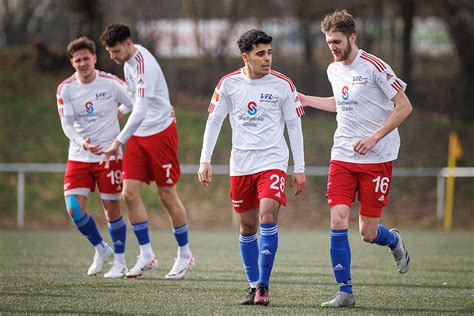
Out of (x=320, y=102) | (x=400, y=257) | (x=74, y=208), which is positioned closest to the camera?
(x=320, y=102)

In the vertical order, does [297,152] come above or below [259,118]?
below

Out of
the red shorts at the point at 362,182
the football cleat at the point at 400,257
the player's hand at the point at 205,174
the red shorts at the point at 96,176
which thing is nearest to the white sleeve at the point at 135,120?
the red shorts at the point at 96,176

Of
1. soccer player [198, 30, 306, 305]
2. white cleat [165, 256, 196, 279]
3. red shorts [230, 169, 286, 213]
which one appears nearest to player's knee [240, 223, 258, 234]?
soccer player [198, 30, 306, 305]

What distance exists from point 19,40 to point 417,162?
1570 cm

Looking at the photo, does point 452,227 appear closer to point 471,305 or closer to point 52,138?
point 52,138

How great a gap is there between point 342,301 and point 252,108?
1.69 m

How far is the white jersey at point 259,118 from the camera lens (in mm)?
7238

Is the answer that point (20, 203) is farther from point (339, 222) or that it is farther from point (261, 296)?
point (339, 222)

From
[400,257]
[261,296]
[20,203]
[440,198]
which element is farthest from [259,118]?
[440,198]

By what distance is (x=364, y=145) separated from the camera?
7.09m

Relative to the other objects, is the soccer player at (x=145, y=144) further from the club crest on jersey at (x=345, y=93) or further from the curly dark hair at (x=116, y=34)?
the club crest on jersey at (x=345, y=93)

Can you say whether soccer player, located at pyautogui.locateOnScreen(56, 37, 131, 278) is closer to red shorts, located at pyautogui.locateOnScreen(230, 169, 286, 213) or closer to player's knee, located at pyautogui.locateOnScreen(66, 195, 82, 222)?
player's knee, located at pyautogui.locateOnScreen(66, 195, 82, 222)

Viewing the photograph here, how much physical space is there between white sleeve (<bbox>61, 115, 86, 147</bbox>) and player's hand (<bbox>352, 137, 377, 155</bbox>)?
10.5 feet

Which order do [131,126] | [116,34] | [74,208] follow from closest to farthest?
1. [131,126]
2. [116,34]
3. [74,208]
